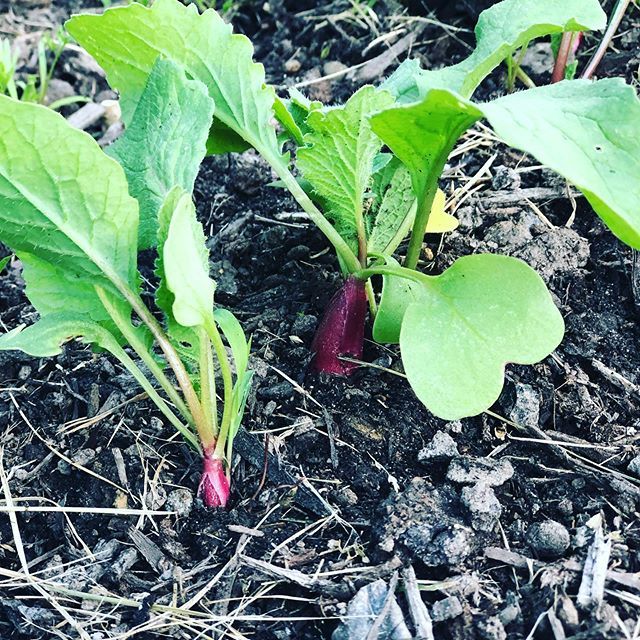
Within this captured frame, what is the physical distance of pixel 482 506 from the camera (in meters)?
1.38

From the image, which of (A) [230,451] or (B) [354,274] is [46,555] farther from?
(B) [354,274]

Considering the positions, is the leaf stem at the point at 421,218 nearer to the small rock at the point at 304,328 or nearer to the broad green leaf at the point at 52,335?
the small rock at the point at 304,328

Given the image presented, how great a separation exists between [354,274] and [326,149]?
0.86 ft

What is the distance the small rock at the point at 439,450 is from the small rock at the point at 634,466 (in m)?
0.30

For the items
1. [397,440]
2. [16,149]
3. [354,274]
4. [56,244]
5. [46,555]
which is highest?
[16,149]

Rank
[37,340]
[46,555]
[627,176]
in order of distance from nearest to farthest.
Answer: [627,176] → [37,340] → [46,555]

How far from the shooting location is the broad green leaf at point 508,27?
138 cm

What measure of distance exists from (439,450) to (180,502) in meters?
0.48

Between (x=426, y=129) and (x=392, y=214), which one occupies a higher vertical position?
(x=426, y=129)

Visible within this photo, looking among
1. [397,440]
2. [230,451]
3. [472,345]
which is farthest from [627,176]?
[230,451]

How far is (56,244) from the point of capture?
1377 millimetres

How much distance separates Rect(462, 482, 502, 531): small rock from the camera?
136cm

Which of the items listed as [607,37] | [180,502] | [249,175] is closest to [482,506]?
[180,502]

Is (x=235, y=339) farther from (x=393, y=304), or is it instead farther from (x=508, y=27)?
(x=508, y=27)
